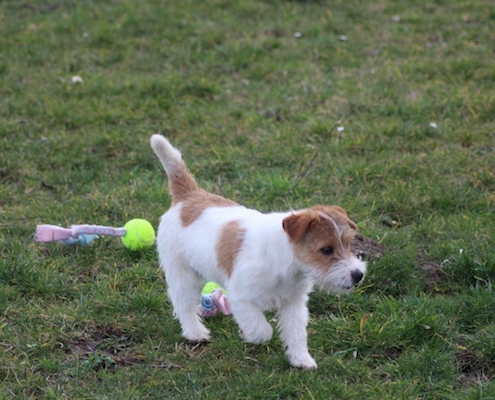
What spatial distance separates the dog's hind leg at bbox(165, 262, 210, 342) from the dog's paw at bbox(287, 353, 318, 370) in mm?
634

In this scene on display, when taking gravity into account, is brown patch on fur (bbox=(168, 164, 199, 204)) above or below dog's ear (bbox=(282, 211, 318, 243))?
below

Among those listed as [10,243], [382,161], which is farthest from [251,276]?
[382,161]

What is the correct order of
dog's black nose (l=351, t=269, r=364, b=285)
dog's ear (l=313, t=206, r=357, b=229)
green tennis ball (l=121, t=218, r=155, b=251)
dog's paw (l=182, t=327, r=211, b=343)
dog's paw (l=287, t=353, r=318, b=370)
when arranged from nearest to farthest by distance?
dog's black nose (l=351, t=269, r=364, b=285) < dog's ear (l=313, t=206, r=357, b=229) < dog's paw (l=287, t=353, r=318, b=370) < dog's paw (l=182, t=327, r=211, b=343) < green tennis ball (l=121, t=218, r=155, b=251)

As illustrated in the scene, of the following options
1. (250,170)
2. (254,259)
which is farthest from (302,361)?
(250,170)

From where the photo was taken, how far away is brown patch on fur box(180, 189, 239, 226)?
4.59 metres

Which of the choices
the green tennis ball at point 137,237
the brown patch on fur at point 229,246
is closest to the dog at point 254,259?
the brown patch on fur at point 229,246

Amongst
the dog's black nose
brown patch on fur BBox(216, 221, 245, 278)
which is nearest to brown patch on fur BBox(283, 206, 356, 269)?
the dog's black nose

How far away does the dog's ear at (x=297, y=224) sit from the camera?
3.88m

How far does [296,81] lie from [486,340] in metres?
5.58

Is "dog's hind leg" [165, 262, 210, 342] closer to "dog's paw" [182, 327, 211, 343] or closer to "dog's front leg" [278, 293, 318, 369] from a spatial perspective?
"dog's paw" [182, 327, 211, 343]

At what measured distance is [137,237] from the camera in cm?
555

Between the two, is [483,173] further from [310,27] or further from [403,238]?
[310,27]

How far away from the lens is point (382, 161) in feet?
23.0

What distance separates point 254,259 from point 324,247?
43 centimetres
